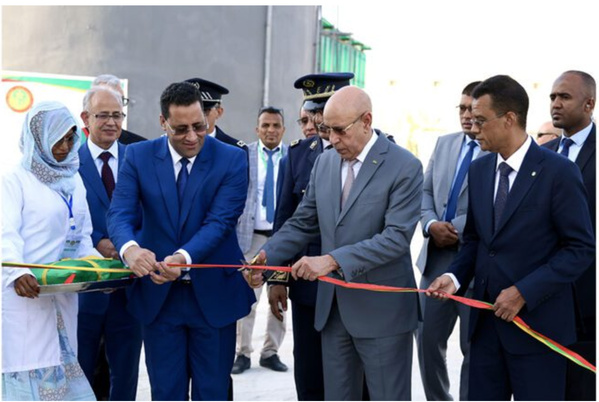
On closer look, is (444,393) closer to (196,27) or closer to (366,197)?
(366,197)

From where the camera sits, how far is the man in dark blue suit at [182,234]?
426 centimetres

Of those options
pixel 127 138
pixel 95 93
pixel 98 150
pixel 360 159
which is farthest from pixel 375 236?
pixel 127 138

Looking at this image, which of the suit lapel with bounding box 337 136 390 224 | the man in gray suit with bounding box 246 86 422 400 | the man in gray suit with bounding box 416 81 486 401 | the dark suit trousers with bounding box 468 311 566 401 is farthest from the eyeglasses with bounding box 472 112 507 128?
the man in gray suit with bounding box 416 81 486 401

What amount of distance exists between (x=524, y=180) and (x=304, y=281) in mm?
1666

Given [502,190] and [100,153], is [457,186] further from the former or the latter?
[100,153]

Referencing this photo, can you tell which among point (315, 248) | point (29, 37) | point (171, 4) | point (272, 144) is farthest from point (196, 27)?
point (315, 248)

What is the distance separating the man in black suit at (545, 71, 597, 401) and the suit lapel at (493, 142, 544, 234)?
697 millimetres

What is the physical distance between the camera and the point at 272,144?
7.41 m

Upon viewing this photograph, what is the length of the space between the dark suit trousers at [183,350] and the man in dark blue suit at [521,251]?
4.28 ft

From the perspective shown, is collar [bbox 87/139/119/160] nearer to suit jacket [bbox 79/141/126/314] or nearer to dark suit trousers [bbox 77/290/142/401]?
suit jacket [bbox 79/141/126/314]

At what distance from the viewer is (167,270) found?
4.02 m

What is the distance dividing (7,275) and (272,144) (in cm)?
381

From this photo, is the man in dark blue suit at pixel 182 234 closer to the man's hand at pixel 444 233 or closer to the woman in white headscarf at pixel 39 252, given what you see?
the woman in white headscarf at pixel 39 252

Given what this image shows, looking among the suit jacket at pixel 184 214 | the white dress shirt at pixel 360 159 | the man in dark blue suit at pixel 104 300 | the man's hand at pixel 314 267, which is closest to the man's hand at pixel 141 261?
the suit jacket at pixel 184 214
